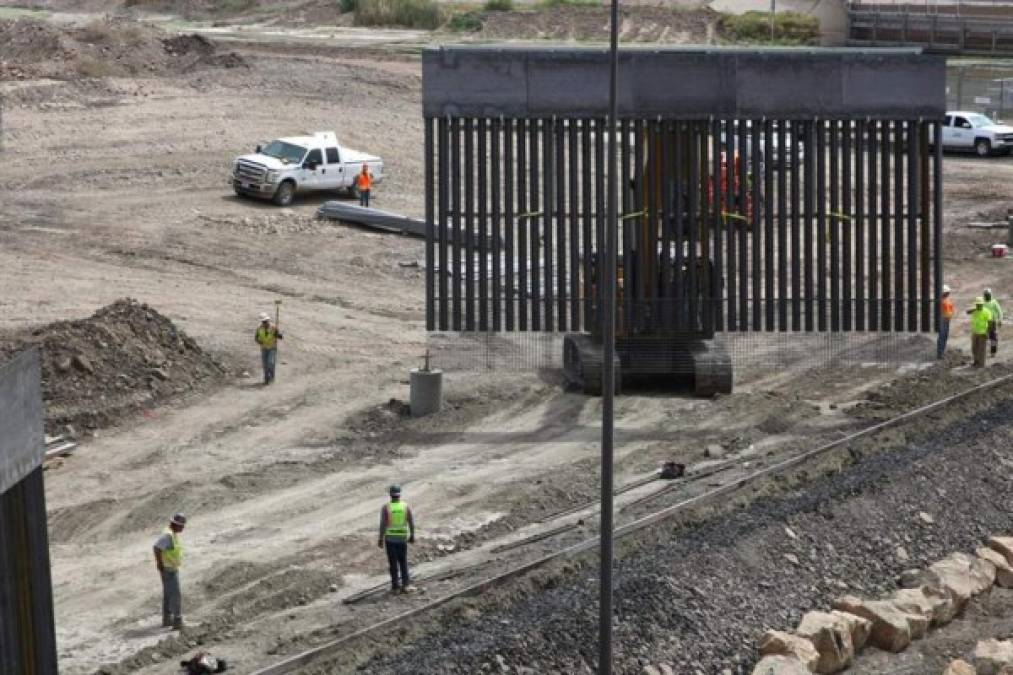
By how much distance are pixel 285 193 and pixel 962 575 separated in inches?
895

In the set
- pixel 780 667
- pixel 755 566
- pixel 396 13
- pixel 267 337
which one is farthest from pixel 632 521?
pixel 396 13

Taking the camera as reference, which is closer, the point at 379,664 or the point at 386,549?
the point at 379,664

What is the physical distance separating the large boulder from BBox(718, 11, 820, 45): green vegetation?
49.4 m

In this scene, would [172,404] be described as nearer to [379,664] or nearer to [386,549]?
[386,549]

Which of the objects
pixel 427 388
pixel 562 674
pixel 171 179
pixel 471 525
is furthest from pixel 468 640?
pixel 171 179

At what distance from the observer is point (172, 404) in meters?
33.1

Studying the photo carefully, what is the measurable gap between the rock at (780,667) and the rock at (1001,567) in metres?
5.42

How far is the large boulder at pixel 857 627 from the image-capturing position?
84.0 feet

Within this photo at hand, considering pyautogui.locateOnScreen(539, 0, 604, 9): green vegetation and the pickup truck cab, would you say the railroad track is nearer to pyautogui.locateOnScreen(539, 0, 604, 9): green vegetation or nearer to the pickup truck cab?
the pickup truck cab

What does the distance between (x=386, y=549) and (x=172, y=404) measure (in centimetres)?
923

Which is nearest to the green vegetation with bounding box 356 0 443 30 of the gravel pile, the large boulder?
the gravel pile

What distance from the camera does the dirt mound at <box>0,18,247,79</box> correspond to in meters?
59.5

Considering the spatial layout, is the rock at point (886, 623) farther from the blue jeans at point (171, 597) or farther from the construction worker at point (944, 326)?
the construction worker at point (944, 326)

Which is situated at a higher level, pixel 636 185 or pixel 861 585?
pixel 636 185
